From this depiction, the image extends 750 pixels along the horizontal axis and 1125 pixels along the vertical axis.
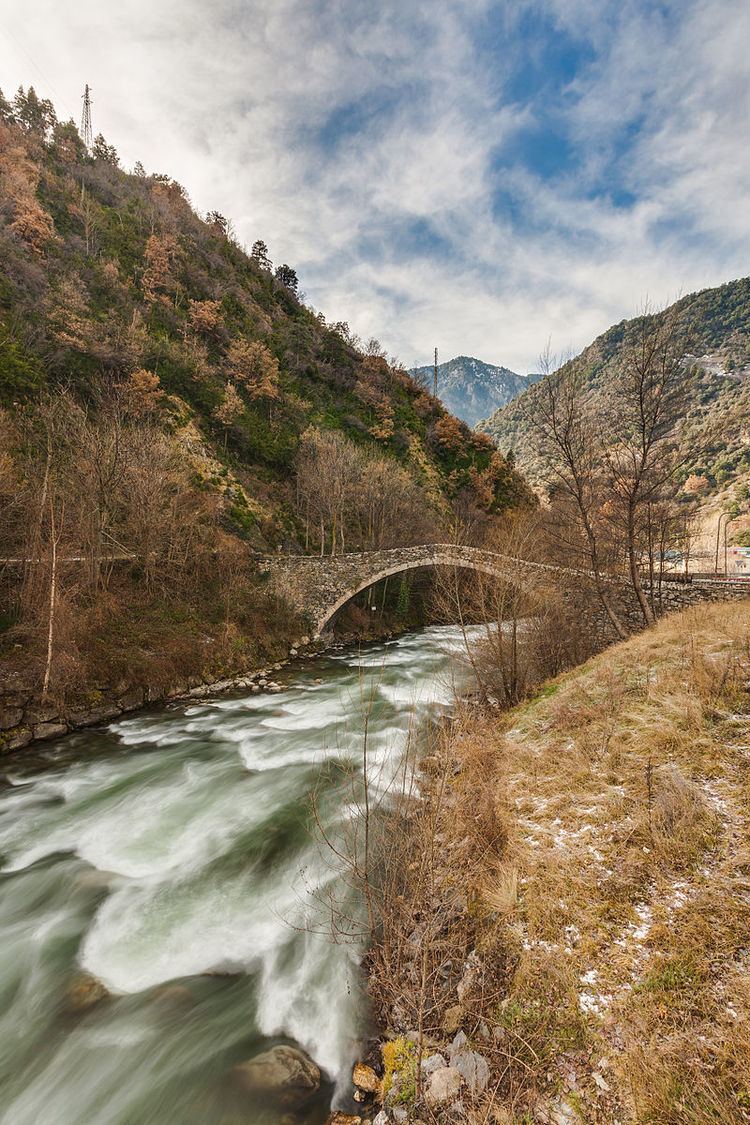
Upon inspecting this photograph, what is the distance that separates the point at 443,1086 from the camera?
10.9ft

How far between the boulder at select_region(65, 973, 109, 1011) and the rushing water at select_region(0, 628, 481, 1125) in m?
0.06

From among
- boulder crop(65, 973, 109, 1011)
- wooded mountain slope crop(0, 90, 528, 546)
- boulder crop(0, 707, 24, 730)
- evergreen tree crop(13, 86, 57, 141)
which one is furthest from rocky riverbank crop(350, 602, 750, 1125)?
evergreen tree crop(13, 86, 57, 141)

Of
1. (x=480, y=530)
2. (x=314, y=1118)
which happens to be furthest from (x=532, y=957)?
(x=480, y=530)

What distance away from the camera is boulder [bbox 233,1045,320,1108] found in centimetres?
395

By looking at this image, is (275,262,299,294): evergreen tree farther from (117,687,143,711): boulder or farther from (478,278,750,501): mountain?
(117,687,143,711): boulder

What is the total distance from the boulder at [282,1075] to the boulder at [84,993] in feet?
6.67

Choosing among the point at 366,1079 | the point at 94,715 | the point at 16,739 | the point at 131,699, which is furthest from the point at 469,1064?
the point at 131,699

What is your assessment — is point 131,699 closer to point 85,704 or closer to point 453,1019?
point 85,704

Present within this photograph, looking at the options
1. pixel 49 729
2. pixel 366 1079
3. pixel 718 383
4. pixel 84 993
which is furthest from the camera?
pixel 718 383

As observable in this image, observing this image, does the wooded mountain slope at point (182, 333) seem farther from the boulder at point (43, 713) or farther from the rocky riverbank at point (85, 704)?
the boulder at point (43, 713)

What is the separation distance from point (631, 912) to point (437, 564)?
22.7m

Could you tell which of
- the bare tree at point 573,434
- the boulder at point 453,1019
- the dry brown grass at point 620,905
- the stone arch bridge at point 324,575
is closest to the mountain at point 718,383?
the stone arch bridge at point 324,575

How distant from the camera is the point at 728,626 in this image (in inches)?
392

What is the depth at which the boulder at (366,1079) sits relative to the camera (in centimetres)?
385
